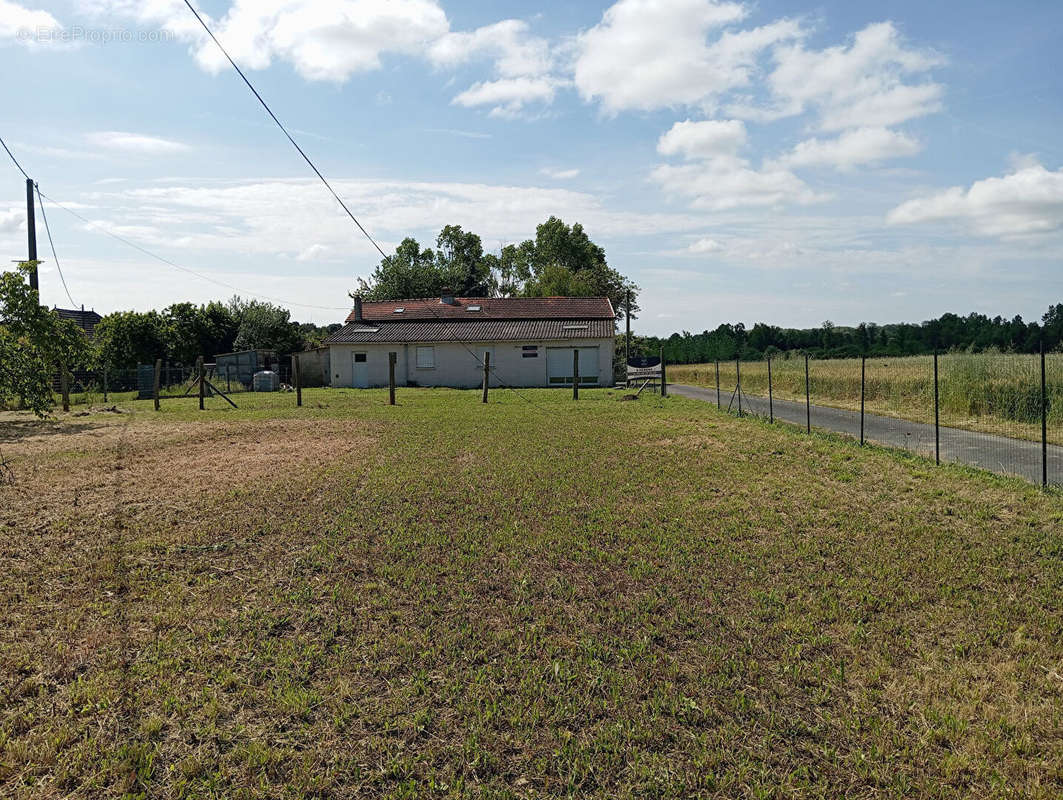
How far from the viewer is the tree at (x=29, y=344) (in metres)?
17.5

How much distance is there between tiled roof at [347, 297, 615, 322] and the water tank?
27.6 ft

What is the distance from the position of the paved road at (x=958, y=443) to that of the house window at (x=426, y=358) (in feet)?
67.0

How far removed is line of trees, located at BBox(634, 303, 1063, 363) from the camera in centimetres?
3978

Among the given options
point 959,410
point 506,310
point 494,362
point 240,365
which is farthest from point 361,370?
point 959,410

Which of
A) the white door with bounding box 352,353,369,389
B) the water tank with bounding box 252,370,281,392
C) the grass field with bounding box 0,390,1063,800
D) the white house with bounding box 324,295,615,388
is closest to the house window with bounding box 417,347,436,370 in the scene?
the white house with bounding box 324,295,615,388

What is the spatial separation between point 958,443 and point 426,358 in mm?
27130

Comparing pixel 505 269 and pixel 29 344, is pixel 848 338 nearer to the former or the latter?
pixel 505 269

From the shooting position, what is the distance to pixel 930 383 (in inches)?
740

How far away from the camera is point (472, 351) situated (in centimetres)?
3588

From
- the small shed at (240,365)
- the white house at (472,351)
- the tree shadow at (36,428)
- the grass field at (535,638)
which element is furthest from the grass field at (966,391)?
the small shed at (240,365)

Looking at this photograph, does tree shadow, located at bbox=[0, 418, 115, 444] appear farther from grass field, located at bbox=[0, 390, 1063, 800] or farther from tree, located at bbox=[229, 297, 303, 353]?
tree, located at bbox=[229, 297, 303, 353]

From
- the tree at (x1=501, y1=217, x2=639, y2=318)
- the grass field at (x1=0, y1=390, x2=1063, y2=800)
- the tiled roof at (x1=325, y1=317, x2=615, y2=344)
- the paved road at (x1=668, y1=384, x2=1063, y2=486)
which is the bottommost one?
the grass field at (x1=0, y1=390, x2=1063, y2=800)

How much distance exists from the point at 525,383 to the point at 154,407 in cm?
1780

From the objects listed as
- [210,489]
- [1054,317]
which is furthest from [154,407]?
[1054,317]
